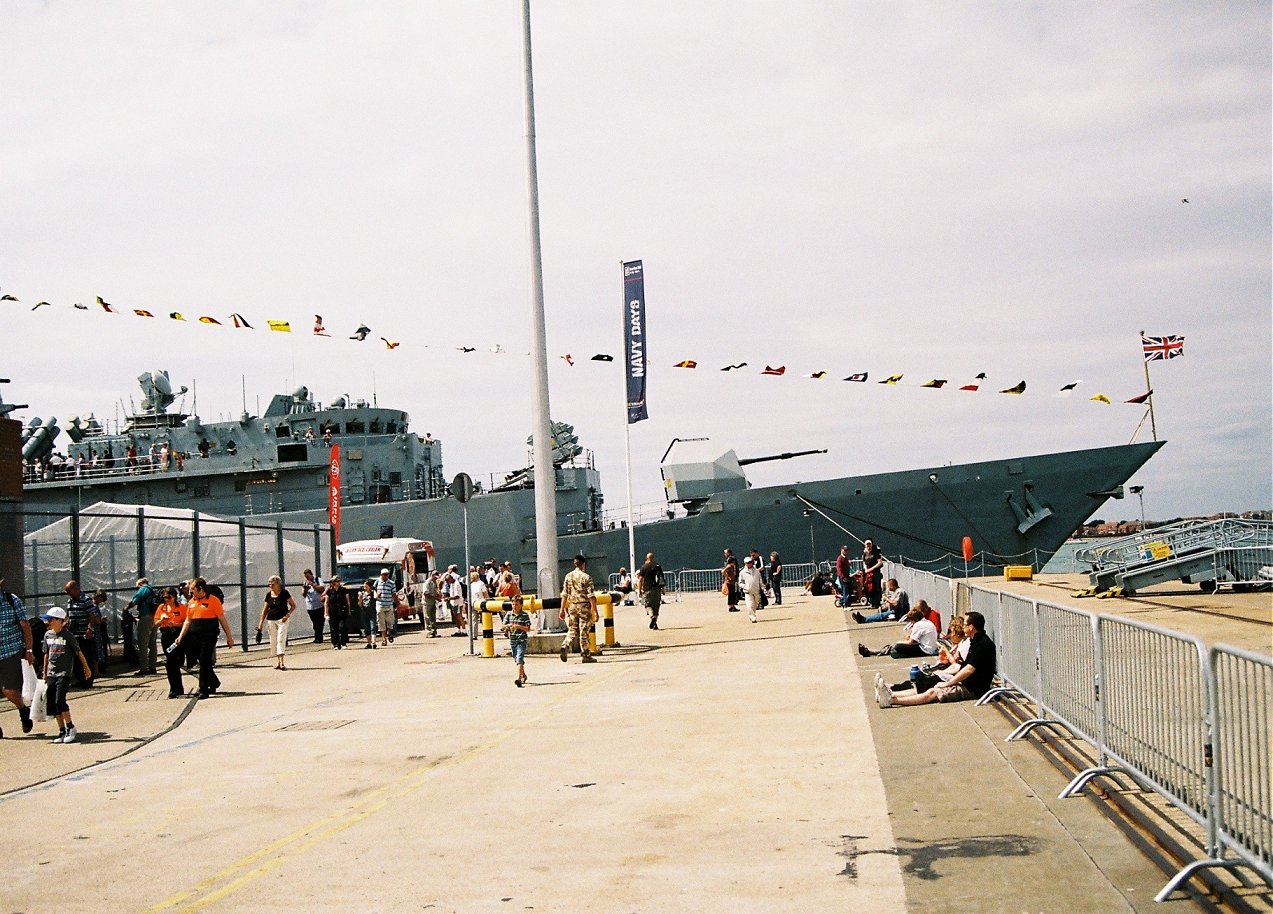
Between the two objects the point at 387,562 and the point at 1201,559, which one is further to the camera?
the point at 387,562

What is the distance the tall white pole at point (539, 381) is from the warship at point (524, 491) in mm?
13156

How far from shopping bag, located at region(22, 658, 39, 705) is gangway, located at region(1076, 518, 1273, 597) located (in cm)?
1937

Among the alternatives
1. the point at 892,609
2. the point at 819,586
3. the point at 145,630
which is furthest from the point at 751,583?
the point at 145,630

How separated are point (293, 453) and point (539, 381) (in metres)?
27.1

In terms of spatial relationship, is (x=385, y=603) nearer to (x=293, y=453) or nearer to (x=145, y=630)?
(x=145, y=630)

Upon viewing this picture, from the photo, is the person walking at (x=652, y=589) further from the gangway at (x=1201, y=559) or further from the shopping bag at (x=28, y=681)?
the shopping bag at (x=28, y=681)

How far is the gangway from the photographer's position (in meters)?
23.1

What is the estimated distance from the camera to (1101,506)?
37188 millimetres

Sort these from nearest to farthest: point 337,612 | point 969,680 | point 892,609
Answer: point 969,680 → point 892,609 → point 337,612

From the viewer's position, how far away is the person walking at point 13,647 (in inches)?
464

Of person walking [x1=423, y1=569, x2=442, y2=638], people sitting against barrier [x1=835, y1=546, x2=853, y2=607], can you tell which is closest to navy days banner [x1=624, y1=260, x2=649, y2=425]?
people sitting against barrier [x1=835, y1=546, x2=853, y2=607]

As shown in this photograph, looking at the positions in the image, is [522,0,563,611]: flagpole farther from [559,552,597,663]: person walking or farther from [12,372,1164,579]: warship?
[12,372,1164,579]: warship

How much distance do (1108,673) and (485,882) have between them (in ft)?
12.7

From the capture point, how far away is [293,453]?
4341 centimetres
